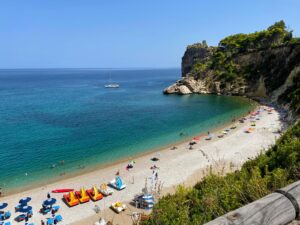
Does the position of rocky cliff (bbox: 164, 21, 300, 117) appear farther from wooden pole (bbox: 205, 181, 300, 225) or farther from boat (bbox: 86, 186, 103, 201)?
wooden pole (bbox: 205, 181, 300, 225)

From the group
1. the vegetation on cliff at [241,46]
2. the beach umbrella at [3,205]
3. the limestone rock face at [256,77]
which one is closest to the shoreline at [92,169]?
the beach umbrella at [3,205]

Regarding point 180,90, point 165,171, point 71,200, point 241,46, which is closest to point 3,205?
point 71,200

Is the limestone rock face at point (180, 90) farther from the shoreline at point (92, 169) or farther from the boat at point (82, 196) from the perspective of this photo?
A: the boat at point (82, 196)

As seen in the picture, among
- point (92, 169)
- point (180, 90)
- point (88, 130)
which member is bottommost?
point (92, 169)

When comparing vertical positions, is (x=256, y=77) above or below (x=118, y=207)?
above

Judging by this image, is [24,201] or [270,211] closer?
[270,211]

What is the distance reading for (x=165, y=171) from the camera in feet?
80.0

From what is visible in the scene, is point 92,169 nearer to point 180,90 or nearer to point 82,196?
point 82,196

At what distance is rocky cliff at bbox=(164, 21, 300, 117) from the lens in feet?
168

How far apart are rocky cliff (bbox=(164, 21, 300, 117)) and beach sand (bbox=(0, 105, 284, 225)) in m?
16.1

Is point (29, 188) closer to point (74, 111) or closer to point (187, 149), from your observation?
point (187, 149)

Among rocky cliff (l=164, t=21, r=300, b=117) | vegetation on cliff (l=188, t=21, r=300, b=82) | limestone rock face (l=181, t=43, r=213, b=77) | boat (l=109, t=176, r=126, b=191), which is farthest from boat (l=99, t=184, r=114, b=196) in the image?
limestone rock face (l=181, t=43, r=213, b=77)

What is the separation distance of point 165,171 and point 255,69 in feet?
159

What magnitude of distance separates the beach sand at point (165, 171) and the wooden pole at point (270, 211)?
1383 centimetres
